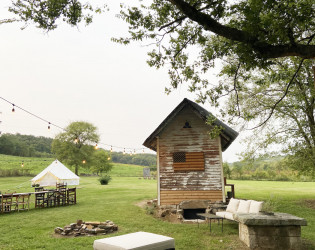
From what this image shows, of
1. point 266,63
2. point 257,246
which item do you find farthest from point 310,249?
point 266,63

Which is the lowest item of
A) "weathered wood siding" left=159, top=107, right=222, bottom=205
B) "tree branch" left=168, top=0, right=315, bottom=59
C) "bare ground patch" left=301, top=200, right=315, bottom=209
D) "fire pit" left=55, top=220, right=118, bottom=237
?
"bare ground patch" left=301, top=200, right=315, bottom=209

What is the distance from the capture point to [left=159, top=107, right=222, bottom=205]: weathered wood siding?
11.3 metres

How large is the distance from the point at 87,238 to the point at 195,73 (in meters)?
6.08

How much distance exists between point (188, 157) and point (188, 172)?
0.71 m

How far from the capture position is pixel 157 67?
7996mm

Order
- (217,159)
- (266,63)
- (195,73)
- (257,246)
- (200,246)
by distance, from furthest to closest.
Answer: (217,159)
(195,73)
(200,246)
(257,246)
(266,63)

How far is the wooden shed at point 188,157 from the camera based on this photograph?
11320 millimetres

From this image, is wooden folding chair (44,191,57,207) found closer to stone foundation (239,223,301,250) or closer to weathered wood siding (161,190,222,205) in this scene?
weathered wood siding (161,190,222,205)

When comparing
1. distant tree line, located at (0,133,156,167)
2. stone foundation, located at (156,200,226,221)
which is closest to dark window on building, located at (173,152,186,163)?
stone foundation, located at (156,200,226,221)

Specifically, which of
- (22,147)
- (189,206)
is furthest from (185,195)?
(22,147)

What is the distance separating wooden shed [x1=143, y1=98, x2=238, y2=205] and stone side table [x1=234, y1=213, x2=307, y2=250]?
518cm

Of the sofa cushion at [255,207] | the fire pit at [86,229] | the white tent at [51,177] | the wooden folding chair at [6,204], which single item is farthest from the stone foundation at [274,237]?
the white tent at [51,177]

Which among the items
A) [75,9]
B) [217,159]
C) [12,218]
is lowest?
[12,218]

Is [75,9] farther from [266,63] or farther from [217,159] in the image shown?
[217,159]
